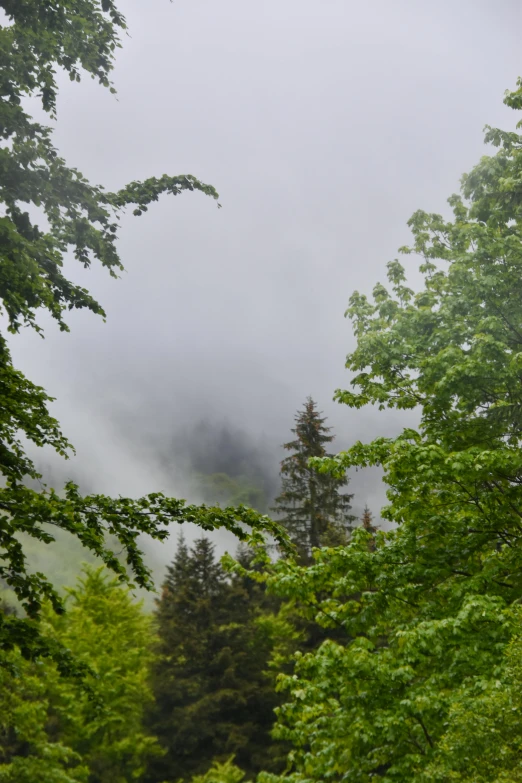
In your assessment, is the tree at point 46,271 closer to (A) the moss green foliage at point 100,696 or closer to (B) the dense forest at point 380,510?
(B) the dense forest at point 380,510

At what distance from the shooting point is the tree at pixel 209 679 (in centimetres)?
2673

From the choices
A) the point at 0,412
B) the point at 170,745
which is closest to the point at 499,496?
the point at 0,412

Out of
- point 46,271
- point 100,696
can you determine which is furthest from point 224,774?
point 46,271

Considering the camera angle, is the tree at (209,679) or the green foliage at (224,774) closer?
the green foliage at (224,774)

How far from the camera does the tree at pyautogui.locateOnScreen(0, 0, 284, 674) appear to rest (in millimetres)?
5356

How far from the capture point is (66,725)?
2536 centimetres

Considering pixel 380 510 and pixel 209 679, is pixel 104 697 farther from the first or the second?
pixel 380 510

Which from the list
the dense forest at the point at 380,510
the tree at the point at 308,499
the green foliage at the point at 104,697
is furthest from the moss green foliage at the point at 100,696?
the tree at the point at 308,499

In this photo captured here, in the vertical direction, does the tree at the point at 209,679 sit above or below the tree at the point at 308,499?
below

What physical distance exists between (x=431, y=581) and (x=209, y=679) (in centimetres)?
2297

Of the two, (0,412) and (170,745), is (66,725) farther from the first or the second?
(0,412)

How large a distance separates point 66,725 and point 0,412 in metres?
25.5

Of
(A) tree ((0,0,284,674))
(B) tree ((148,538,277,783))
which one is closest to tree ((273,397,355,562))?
(B) tree ((148,538,277,783))

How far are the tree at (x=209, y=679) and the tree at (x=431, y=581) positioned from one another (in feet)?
61.5
